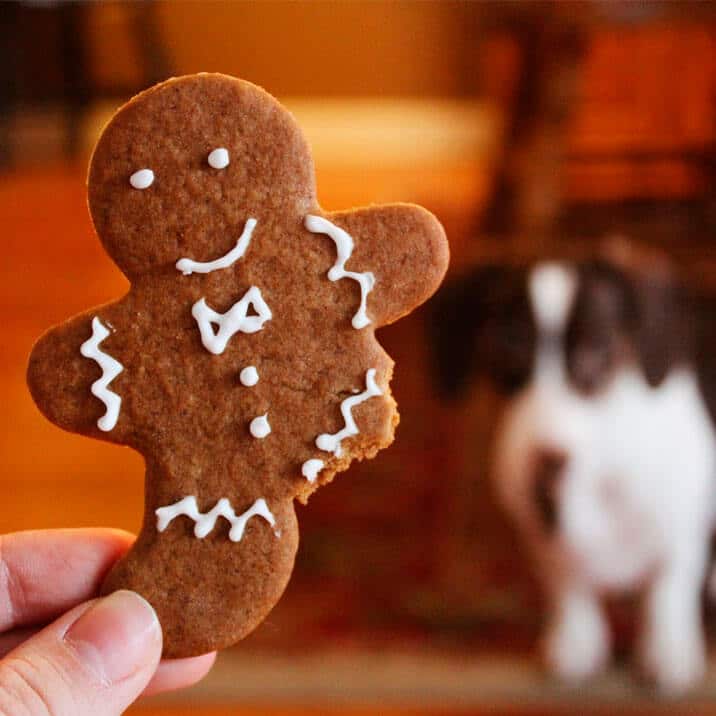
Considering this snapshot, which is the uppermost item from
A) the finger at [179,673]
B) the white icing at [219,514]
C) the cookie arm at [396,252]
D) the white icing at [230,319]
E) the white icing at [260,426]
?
→ the cookie arm at [396,252]

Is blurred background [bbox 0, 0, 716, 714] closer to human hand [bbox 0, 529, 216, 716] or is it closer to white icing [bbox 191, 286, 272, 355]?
white icing [bbox 191, 286, 272, 355]

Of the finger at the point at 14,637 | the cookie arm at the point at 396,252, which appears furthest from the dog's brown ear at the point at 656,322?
the finger at the point at 14,637

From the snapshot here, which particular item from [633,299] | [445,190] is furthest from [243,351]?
[445,190]

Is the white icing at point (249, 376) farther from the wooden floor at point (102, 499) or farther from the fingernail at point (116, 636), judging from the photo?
the wooden floor at point (102, 499)

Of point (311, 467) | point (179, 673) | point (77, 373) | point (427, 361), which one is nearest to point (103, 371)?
point (77, 373)

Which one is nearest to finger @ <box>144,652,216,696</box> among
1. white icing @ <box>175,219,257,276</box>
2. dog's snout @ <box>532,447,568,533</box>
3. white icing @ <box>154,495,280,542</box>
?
white icing @ <box>154,495,280,542</box>
